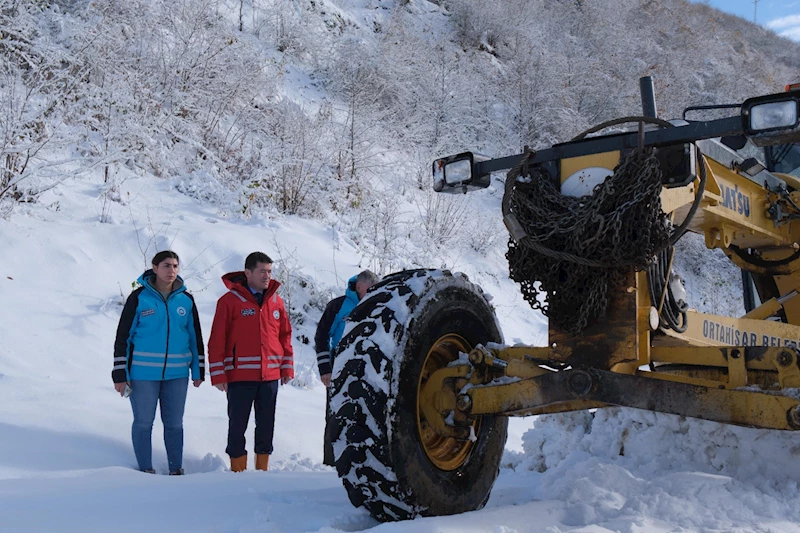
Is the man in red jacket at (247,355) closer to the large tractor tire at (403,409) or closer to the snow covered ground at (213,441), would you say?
the snow covered ground at (213,441)

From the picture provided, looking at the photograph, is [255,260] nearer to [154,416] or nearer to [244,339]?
[244,339]

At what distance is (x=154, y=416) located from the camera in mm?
5125

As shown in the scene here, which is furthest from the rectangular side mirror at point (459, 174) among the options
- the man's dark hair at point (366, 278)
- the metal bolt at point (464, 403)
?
the man's dark hair at point (366, 278)

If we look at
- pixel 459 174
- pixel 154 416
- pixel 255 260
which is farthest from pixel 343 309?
pixel 459 174

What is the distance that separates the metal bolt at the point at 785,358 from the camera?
3.13 m

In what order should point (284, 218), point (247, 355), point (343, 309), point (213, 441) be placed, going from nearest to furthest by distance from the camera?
1. point (247, 355)
2. point (213, 441)
3. point (343, 309)
4. point (284, 218)

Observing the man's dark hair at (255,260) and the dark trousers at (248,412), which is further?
the man's dark hair at (255,260)

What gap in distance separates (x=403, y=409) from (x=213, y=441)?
9.95ft

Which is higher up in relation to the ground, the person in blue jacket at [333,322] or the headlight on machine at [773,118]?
the headlight on machine at [773,118]

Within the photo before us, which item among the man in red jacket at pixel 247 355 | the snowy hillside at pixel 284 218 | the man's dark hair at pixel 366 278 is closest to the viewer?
the snowy hillside at pixel 284 218

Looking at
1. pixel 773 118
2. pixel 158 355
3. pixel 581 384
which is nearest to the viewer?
pixel 773 118

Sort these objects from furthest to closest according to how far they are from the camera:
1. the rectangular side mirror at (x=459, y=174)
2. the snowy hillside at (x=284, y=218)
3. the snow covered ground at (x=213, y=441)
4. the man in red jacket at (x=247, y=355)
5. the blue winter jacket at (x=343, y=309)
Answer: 1. the blue winter jacket at (x=343, y=309)
2. the man in red jacket at (x=247, y=355)
3. the rectangular side mirror at (x=459, y=174)
4. the snowy hillside at (x=284, y=218)
5. the snow covered ground at (x=213, y=441)

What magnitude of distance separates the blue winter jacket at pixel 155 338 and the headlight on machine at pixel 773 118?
3886 millimetres

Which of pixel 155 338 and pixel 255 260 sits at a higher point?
pixel 255 260
